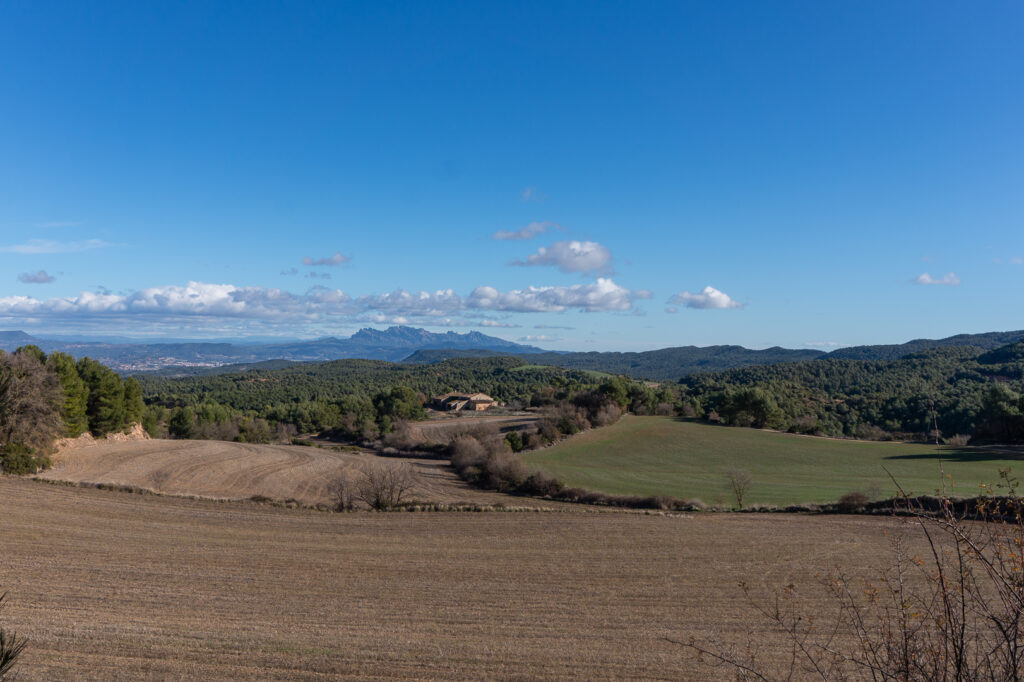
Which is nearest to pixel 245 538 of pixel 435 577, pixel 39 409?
pixel 435 577

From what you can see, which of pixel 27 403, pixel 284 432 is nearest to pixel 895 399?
pixel 284 432

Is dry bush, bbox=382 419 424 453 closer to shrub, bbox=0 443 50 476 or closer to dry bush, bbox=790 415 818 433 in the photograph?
shrub, bbox=0 443 50 476

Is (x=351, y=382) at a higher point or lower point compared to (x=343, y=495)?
higher

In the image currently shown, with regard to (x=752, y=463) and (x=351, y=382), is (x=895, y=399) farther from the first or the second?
(x=351, y=382)

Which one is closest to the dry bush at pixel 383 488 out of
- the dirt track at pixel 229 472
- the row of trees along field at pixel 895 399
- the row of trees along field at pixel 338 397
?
the dirt track at pixel 229 472

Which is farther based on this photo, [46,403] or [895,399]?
[895,399]

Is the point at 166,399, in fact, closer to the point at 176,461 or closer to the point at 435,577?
the point at 176,461
